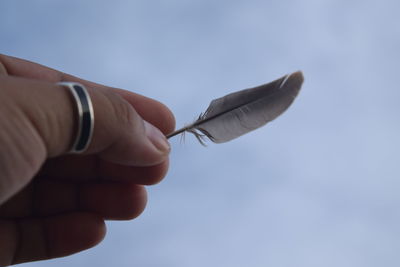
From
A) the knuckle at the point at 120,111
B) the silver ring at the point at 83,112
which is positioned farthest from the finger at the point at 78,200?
the silver ring at the point at 83,112

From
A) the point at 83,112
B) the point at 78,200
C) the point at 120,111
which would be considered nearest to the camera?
the point at 83,112

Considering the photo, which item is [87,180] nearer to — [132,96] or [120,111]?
[132,96]

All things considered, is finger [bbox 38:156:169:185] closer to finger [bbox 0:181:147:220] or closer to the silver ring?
finger [bbox 0:181:147:220]

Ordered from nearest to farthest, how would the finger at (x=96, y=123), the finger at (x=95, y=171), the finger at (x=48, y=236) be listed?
the finger at (x=96, y=123) < the finger at (x=48, y=236) < the finger at (x=95, y=171)

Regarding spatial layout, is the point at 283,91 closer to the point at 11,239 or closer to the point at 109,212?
the point at 109,212

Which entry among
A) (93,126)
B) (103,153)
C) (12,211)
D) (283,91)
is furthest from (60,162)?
(283,91)

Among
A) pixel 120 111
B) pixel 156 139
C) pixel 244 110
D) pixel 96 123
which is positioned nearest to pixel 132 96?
pixel 156 139

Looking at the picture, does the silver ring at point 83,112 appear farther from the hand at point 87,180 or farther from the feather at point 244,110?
the feather at point 244,110
